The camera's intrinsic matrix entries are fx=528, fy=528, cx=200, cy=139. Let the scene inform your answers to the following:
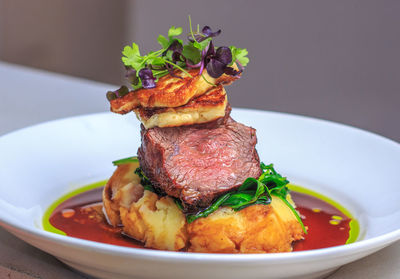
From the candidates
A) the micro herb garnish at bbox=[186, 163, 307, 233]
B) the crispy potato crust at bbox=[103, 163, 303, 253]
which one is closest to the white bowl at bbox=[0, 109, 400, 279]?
the crispy potato crust at bbox=[103, 163, 303, 253]

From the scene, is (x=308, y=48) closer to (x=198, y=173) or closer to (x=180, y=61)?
(x=180, y=61)

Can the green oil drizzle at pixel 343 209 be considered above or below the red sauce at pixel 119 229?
above

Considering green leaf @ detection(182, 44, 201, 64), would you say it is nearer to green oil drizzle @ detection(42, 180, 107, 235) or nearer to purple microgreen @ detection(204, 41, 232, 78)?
purple microgreen @ detection(204, 41, 232, 78)

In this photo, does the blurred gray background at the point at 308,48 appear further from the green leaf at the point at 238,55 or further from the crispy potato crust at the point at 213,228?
the crispy potato crust at the point at 213,228

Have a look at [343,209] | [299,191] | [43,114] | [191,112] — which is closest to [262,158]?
[299,191]

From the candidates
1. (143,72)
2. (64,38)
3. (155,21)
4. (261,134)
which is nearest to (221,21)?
(155,21)

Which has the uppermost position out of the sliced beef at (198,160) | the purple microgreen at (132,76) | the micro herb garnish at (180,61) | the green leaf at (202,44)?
the green leaf at (202,44)

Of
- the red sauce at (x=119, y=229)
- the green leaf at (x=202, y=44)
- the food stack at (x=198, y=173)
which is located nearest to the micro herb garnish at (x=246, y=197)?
the food stack at (x=198, y=173)
